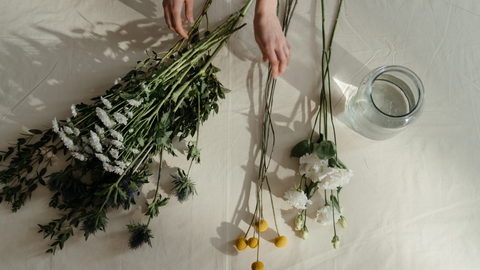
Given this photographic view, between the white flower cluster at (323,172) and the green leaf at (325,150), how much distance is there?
0.4 inches

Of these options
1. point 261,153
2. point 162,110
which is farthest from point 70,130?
point 261,153

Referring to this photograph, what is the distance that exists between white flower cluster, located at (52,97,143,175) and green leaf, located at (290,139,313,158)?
38 cm

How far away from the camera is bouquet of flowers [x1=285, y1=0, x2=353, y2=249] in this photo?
64 centimetres

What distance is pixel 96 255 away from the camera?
695mm

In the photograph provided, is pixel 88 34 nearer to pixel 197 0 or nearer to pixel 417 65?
pixel 197 0

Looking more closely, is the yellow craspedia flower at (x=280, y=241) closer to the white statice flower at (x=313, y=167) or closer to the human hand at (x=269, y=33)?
the white statice flower at (x=313, y=167)

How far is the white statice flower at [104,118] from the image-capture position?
0.52 meters

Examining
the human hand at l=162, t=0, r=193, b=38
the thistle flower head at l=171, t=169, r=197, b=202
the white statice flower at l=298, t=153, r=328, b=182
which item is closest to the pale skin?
the human hand at l=162, t=0, r=193, b=38

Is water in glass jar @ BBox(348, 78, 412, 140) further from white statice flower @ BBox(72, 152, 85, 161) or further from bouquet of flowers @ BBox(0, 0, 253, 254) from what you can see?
white statice flower @ BBox(72, 152, 85, 161)

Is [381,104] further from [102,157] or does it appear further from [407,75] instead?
[102,157]

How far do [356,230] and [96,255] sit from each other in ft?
2.14

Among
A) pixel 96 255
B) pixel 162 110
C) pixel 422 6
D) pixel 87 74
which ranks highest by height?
pixel 422 6

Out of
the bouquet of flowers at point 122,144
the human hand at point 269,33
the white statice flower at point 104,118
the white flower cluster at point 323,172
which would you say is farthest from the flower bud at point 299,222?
the white statice flower at point 104,118

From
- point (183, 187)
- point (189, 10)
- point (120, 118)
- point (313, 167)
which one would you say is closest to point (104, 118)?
point (120, 118)
